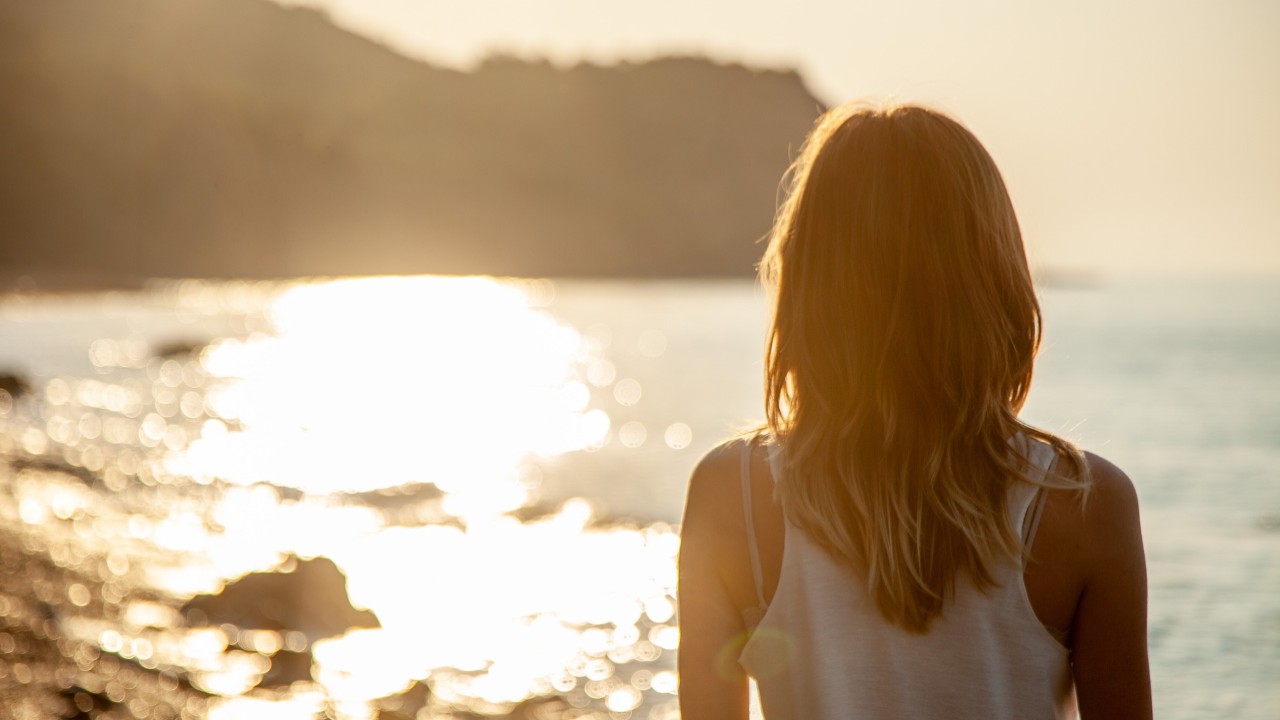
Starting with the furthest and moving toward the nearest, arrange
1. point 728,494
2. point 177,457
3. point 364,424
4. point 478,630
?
point 364,424, point 177,457, point 478,630, point 728,494

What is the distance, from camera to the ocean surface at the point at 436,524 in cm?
1167

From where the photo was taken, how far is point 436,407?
172 ft

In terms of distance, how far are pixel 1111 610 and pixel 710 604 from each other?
0.61 metres

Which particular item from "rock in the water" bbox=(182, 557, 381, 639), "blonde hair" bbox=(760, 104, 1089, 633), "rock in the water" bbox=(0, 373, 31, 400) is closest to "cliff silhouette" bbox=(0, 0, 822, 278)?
"rock in the water" bbox=(0, 373, 31, 400)

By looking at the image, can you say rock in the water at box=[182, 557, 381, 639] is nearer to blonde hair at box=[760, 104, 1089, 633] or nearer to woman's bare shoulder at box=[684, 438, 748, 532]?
woman's bare shoulder at box=[684, 438, 748, 532]

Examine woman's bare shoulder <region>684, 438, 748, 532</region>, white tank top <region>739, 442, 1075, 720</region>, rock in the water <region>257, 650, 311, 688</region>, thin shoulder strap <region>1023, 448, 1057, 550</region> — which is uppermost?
rock in the water <region>257, 650, 311, 688</region>

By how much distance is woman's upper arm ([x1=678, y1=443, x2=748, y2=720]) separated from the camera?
1899 mm

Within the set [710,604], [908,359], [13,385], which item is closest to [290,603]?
[710,604]

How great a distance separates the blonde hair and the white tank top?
3 centimetres

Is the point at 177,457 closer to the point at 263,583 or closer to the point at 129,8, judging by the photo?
the point at 263,583

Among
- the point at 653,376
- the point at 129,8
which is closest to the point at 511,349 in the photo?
the point at 653,376

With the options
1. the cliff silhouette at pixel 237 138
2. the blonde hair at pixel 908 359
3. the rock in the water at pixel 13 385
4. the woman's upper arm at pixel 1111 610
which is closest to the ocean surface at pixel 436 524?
the rock in the water at pixel 13 385

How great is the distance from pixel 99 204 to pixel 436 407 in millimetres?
130111

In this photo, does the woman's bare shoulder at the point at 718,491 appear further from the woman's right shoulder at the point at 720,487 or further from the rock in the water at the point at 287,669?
the rock in the water at the point at 287,669
